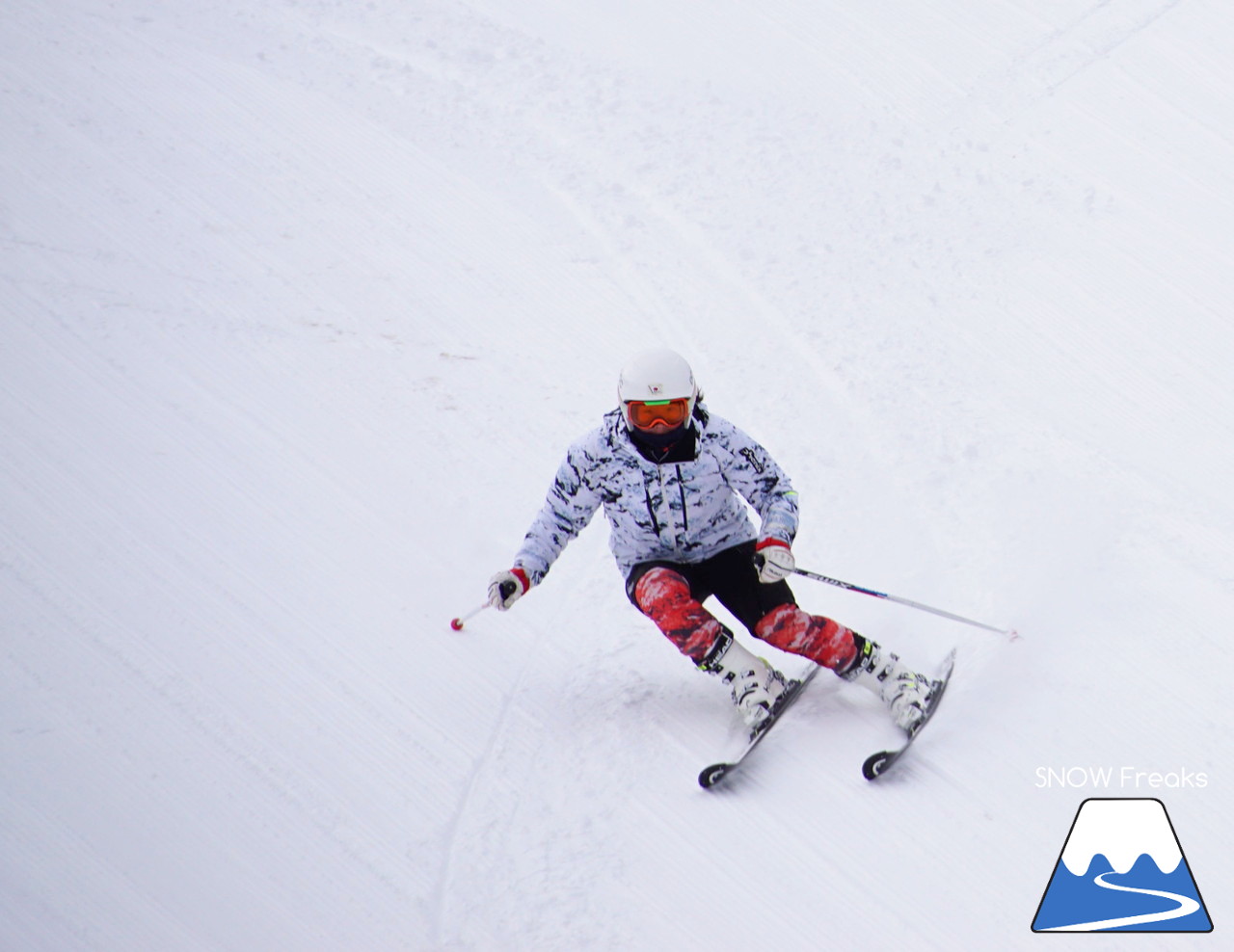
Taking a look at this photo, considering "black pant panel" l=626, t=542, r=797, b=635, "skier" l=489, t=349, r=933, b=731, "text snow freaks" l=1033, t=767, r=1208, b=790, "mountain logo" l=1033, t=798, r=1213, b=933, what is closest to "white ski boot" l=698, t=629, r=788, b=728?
"skier" l=489, t=349, r=933, b=731

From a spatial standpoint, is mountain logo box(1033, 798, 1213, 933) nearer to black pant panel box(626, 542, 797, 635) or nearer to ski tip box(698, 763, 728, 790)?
ski tip box(698, 763, 728, 790)

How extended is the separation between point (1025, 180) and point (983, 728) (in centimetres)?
453

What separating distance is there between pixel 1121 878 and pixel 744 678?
1453 millimetres

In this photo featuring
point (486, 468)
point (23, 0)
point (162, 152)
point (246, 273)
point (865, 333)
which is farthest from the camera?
point (23, 0)

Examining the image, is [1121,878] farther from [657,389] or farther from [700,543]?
[657,389]

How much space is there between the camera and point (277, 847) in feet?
15.2

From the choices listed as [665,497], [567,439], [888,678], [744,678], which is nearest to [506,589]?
[665,497]

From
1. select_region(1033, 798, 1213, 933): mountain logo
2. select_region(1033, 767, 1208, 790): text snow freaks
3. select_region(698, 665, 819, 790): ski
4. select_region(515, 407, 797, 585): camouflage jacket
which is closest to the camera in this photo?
select_region(1033, 798, 1213, 933): mountain logo

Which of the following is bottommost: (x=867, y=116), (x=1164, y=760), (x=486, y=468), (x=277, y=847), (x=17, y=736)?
(x=17, y=736)

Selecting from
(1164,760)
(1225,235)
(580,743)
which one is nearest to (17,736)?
(580,743)

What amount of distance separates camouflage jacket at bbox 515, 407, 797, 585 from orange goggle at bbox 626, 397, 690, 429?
5.3 inches

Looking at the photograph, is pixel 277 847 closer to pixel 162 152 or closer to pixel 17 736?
pixel 17 736

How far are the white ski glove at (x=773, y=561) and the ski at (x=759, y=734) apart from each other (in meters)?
0.60

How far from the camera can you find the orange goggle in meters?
4.48
